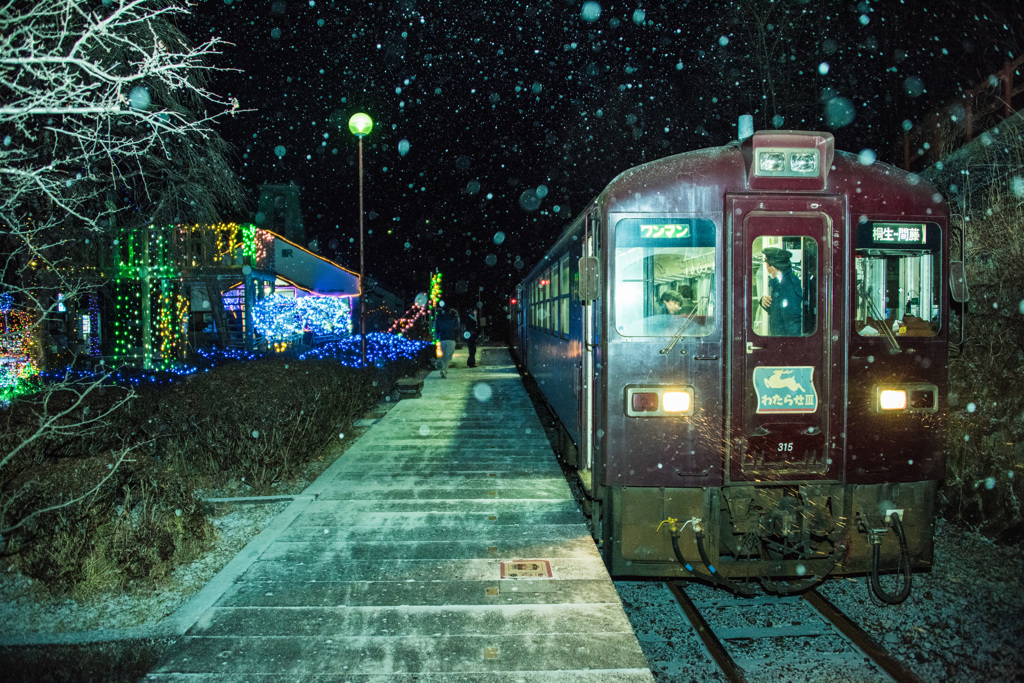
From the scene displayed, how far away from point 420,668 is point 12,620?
2.97 metres

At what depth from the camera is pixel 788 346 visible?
4.54 metres

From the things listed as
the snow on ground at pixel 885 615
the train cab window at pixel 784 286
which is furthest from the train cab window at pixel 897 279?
the snow on ground at pixel 885 615

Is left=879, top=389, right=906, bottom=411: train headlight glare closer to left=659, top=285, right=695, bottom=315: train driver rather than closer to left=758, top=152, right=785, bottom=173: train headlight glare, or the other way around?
left=659, top=285, right=695, bottom=315: train driver

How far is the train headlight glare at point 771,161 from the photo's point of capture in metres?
4.51

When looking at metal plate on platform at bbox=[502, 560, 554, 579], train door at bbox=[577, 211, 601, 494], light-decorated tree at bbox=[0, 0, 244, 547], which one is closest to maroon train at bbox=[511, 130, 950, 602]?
train door at bbox=[577, 211, 601, 494]

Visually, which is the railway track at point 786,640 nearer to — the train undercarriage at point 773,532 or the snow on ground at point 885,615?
the snow on ground at point 885,615

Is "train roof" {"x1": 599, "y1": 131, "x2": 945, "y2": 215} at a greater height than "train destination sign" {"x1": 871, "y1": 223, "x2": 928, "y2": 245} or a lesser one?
greater

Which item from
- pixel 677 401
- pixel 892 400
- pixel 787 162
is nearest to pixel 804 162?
pixel 787 162

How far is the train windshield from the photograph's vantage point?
179 inches

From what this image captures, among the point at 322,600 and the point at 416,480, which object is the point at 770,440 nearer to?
the point at 322,600

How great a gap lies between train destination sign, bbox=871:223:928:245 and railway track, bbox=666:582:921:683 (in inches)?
102

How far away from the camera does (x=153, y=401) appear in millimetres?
8734

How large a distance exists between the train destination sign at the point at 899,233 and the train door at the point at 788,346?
0.27 meters

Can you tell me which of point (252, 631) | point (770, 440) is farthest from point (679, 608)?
point (252, 631)
